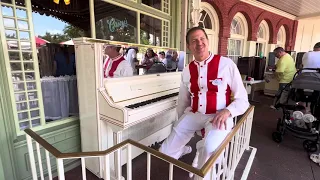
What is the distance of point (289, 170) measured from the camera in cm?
213

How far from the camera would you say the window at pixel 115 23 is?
7.33ft

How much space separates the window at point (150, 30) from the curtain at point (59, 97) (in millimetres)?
1300

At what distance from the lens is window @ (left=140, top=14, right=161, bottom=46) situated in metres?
2.78

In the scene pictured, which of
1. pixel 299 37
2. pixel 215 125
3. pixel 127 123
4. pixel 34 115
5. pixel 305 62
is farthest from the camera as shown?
pixel 299 37

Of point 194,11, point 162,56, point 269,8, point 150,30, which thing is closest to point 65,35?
point 162,56

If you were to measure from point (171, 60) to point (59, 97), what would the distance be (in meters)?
1.51

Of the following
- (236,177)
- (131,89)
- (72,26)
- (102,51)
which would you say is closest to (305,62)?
(236,177)

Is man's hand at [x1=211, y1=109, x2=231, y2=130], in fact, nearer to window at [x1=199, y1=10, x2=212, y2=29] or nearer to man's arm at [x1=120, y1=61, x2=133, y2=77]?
man's arm at [x1=120, y1=61, x2=133, y2=77]

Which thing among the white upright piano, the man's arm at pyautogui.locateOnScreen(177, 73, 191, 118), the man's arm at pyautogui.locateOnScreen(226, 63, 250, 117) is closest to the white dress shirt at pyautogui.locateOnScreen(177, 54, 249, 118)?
the man's arm at pyautogui.locateOnScreen(226, 63, 250, 117)

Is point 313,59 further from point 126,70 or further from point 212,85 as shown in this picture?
point 126,70

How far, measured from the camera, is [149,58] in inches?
86.6

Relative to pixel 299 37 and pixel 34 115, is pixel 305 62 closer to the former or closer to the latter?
pixel 34 115

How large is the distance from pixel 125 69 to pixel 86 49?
1.46ft

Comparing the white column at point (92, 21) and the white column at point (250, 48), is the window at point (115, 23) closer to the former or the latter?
the white column at point (92, 21)
